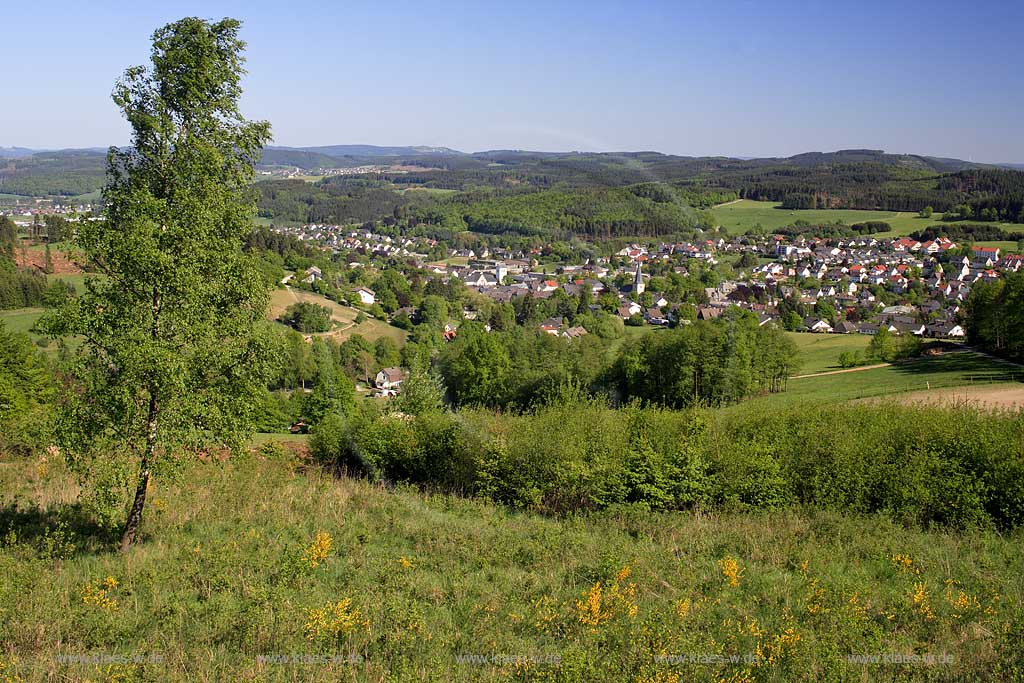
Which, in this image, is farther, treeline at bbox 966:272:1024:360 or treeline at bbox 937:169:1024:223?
treeline at bbox 937:169:1024:223

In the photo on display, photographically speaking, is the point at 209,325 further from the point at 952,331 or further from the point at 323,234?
the point at 323,234

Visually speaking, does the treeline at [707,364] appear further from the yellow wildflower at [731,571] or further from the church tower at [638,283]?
the yellow wildflower at [731,571]

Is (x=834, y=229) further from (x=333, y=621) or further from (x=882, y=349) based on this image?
(x=333, y=621)

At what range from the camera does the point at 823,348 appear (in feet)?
133

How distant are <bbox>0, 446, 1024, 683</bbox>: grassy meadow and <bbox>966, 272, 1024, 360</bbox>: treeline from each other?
22.9m

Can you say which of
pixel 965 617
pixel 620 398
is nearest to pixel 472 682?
pixel 965 617

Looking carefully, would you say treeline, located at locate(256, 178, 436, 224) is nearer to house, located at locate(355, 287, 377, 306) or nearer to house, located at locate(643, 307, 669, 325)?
house, located at locate(355, 287, 377, 306)

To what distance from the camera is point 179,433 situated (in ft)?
19.8

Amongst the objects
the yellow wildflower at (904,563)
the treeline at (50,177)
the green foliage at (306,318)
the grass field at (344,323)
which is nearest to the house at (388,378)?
the grass field at (344,323)

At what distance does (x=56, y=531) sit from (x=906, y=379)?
26.4 meters

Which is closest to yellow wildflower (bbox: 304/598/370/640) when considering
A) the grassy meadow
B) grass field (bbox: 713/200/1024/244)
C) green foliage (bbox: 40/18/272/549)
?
the grassy meadow

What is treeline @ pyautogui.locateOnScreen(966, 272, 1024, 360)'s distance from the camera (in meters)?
26.1

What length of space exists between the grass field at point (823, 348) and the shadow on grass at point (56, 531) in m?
31.7

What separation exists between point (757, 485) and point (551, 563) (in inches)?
158
